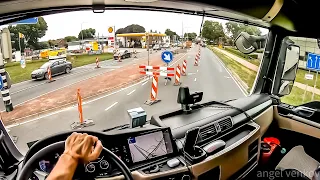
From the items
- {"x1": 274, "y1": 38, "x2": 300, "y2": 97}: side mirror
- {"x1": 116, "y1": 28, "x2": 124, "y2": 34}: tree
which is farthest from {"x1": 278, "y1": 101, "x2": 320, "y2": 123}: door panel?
{"x1": 116, "y1": 28, "x2": 124, "y2": 34}: tree

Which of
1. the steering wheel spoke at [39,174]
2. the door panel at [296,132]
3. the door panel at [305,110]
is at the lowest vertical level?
the door panel at [296,132]

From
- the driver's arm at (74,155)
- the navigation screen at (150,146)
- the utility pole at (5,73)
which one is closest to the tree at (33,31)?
the utility pole at (5,73)

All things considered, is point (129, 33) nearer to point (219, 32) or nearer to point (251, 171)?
point (219, 32)

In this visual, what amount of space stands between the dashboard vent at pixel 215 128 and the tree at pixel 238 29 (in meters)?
1.08

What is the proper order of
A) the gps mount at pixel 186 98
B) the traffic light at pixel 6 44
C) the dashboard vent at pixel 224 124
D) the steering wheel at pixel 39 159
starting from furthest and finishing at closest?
1. the gps mount at pixel 186 98
2. the dashboard vent at pixel 224 124
3. the traffic light at pixel 6 44
4. the steering wheel at pixel 39 159

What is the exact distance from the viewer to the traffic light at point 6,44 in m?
1.72

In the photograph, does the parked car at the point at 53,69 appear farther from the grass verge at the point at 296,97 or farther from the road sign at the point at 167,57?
the grass verge at the point at 296,97

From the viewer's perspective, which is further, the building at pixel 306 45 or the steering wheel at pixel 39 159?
the building at pixel 306 45

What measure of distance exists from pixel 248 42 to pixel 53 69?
6.79 ft

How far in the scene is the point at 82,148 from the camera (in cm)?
99

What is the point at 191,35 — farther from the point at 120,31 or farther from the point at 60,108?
the point at 60,108

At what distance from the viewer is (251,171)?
2.44m

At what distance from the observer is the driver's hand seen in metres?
0.98

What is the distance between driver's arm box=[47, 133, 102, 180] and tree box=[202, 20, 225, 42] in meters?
1.97
